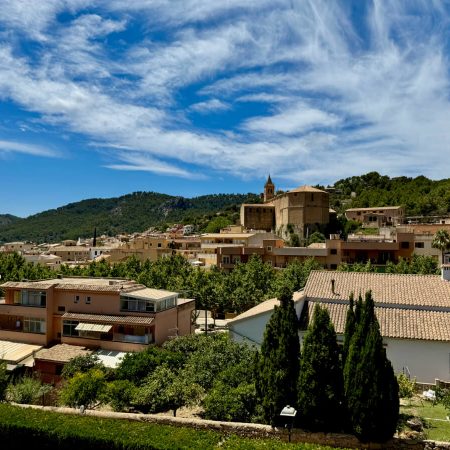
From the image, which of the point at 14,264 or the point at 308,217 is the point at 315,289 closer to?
the point at 14,264

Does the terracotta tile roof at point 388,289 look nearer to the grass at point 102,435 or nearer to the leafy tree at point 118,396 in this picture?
the leafy tree at point 118,396

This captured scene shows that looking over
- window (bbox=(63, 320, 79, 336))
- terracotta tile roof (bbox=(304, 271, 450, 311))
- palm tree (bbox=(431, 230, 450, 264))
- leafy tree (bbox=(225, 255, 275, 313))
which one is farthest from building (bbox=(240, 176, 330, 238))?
window (bbox=(63, 320, 79, 336))

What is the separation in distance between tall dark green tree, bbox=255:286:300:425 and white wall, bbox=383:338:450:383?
7.94 m

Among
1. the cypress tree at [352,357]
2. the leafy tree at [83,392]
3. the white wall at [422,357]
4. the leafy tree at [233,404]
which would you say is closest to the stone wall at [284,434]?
the leafy tree at [233,404]

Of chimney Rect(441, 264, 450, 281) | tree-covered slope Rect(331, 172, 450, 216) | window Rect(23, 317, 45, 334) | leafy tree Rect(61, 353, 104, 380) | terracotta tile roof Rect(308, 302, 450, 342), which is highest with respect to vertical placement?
tree-covered slope Rect(331, 172, 450, 216)

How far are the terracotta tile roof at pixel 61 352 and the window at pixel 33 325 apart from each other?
2003mm

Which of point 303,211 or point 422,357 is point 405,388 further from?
point 303,211

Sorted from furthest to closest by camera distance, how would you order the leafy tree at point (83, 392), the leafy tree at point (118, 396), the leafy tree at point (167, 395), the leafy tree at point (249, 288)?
the leafy tree at point (249, 288)
the leafy tree at point (118, 396)
the leafy tree at point (83, 392)
the leafy tree at point (167, 395)

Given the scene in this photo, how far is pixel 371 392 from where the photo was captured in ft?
43.5

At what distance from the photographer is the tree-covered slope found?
88.9 m

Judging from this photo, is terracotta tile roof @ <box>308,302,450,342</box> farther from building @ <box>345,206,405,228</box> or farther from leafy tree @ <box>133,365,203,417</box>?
building @ <box>345,206,405,228</box>

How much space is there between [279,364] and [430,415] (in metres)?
6.09

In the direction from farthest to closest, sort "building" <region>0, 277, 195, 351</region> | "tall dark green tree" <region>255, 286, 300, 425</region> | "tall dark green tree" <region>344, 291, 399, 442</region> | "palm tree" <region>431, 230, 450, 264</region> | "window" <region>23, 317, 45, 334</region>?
"palm tree" <region>431, 230, 450, 264</region>
"window" <region>23, 317, 45, 334</region>
"building" <region>0, 277, 195, 351</region>
"tall dark green tree" <region>255, 286, 300, 425</region>
"tall dark green tree" <region>344, 291, 399, 442</region>

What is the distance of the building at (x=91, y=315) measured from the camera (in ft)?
84.6
